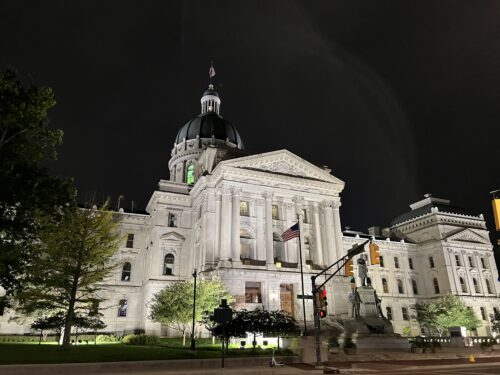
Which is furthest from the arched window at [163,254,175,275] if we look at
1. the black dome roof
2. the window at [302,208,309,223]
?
the black dome roof

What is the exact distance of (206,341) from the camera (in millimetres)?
38000

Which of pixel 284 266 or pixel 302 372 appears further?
pixel 284 266

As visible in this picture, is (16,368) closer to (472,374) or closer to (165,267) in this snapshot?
(472,374)

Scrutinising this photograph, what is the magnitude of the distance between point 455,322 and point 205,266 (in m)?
38.0

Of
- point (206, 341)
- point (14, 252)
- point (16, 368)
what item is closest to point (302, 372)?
point (16, 368)

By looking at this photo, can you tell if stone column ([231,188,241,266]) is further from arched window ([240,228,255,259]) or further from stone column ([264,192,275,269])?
stone column ([264,192,275,269])

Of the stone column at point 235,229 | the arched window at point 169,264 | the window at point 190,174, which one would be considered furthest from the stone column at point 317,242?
the window at point 190,174

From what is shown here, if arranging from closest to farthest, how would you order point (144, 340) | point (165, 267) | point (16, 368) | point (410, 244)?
point (16, 368) < point (144, 340) < point (165, 267) < point (410, 244)

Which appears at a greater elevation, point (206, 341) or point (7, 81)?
point (7, 81)

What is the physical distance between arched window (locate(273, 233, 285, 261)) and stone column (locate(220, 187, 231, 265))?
7816 millimetres

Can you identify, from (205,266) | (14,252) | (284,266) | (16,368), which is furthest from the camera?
(284,266)

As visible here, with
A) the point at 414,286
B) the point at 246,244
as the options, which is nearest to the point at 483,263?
the point at 414,286

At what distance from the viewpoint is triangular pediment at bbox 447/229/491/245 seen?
71.4 metres

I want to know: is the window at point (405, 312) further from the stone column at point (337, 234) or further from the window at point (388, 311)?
the stone column at point (337, 234)
